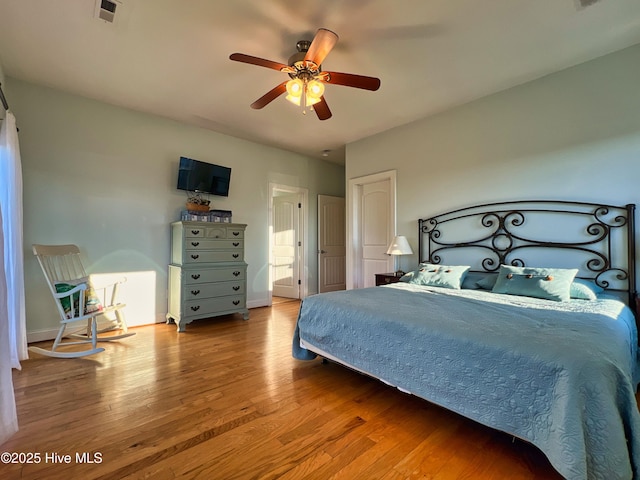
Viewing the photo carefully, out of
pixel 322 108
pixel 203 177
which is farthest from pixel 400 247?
pixel 203 177

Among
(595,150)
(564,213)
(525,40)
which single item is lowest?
(564,213)

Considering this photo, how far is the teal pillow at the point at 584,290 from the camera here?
2260 mm

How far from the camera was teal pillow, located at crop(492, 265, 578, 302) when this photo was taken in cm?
226

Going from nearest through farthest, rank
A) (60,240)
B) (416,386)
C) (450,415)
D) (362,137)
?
(416,386) → (450,415) → (60,240) → (362,137)

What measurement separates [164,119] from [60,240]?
1879 mm

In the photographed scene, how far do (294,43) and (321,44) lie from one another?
0.57 metres

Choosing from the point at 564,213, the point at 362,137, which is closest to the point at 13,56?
the point at 362,137

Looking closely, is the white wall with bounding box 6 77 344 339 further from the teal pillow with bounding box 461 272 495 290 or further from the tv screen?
the teal pillow with bounding box 461 272 495 290

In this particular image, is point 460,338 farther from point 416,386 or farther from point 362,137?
point 362,137

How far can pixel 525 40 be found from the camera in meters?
2.32

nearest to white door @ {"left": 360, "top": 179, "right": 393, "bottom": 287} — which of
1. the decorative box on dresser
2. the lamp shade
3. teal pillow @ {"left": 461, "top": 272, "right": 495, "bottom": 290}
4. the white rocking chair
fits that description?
the lamp shade

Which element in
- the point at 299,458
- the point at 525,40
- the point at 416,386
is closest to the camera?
the point at 299,458

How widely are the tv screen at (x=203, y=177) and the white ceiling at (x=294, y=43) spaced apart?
748 mm

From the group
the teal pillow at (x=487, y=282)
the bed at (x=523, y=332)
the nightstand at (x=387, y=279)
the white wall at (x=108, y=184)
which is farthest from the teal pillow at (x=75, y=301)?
the teal pillow at (x=487, y=282)
